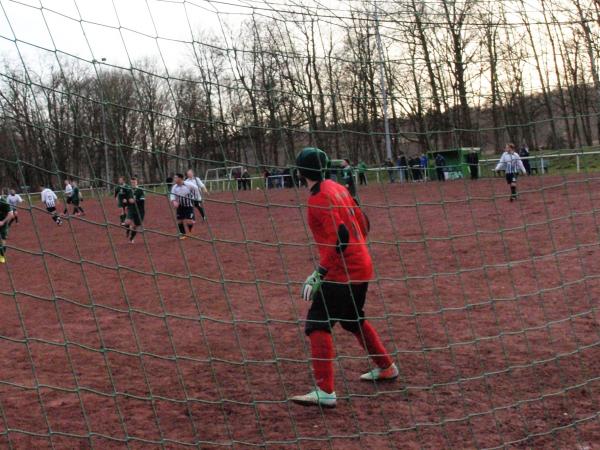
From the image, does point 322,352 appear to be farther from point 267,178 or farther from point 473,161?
point 473,161

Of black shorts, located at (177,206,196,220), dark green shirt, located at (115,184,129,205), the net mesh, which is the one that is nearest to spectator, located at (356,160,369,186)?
the net mesh

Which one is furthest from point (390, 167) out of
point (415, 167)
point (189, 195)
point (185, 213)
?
point (185, 213)

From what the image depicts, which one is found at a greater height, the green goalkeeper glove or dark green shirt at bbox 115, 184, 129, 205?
dark green shirt at bbox 115, 184, 129, 205

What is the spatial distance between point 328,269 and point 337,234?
0.24 m

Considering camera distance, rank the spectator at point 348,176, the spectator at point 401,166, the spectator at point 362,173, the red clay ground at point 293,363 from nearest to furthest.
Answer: the red clay ground at point 293,363 < the spectator at point 348,176 < the spectator at point 362,173 < the spectator at point 401,166

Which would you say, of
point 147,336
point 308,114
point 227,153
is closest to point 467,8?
point 308,114

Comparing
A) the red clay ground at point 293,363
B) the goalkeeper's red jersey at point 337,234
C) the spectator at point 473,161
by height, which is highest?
the spectator at point 473,161

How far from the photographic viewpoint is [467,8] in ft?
18.1

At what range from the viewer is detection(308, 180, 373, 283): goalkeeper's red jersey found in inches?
178

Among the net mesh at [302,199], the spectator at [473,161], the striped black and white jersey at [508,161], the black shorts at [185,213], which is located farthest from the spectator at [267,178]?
the black shorts at [185,213]

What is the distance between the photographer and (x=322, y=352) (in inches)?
181

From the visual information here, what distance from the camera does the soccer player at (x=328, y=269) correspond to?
4539mm

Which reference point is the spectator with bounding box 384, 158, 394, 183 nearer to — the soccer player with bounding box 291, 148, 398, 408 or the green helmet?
the soccer player with bounding box 291, 148, 398, 408

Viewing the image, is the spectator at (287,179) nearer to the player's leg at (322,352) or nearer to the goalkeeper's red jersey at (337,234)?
the goalkeeper's red jersey at (337,234)
